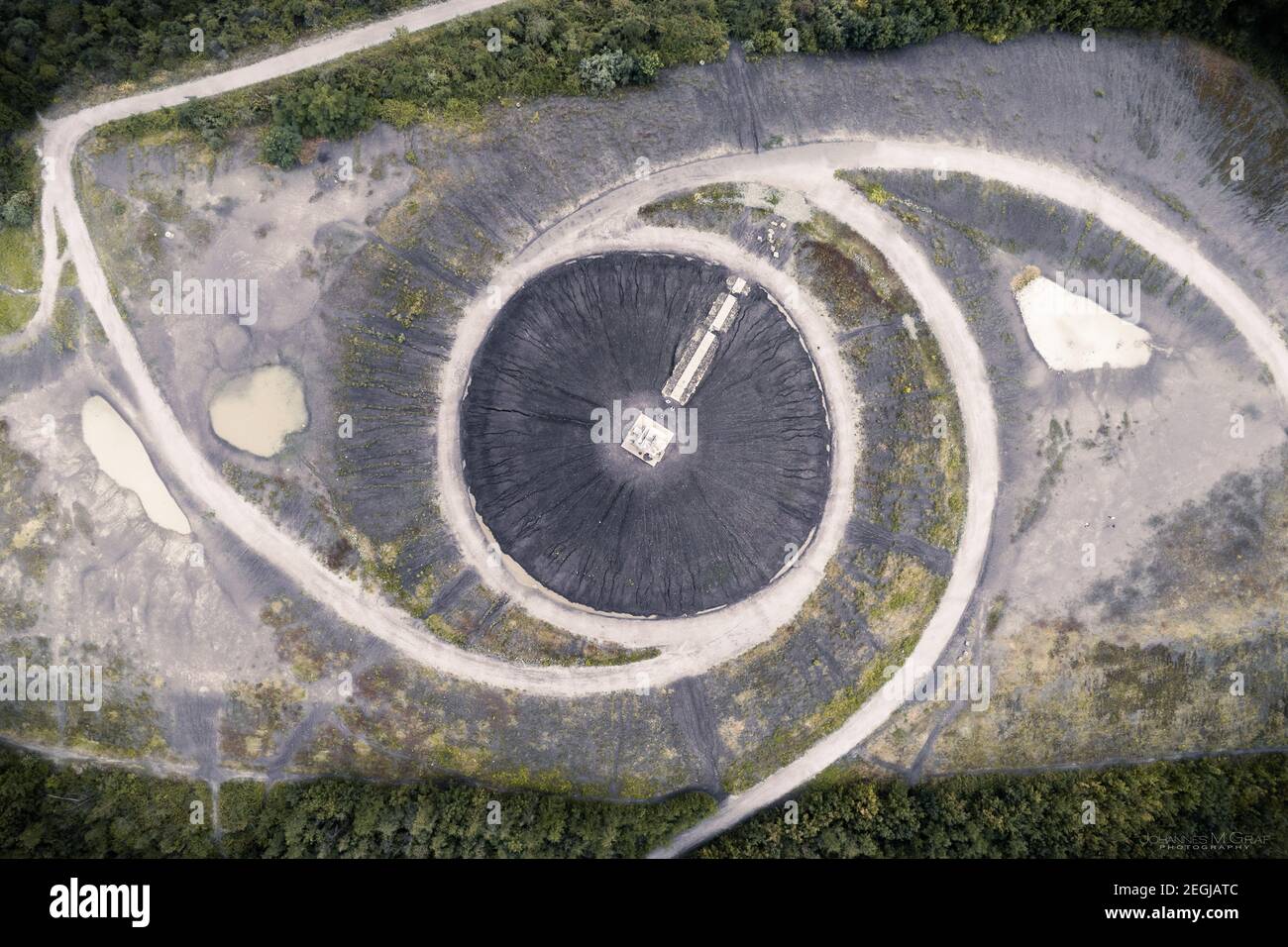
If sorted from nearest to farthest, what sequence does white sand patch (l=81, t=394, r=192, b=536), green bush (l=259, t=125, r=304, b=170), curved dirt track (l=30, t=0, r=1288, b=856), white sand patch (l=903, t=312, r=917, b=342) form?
green bush (l=259, t=125, r=304, b=170)
white sand patch (l=81, t=394, r=192, b=536)
curved dirt track (l=30, t=0, r=1288, b=856)
white sand patch (l=903, t=312, r=917, b=342)

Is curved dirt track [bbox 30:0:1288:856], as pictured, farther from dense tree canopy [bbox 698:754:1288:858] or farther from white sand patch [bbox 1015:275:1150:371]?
white sand patch [bbox 1015:275:1150:371]

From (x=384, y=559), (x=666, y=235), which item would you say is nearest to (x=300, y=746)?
(x=384, y=559)

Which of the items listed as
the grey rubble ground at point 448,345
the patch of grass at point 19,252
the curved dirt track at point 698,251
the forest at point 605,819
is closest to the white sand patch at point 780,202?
the curved dirt track at point 698,251

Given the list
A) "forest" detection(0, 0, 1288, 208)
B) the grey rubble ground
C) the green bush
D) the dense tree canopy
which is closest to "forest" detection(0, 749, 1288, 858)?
the dense tree canopy

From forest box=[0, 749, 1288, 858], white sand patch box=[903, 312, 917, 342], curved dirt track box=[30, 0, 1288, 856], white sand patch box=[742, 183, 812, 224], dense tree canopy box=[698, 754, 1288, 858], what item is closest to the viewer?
forest box=[0, 749, 1288, 858]

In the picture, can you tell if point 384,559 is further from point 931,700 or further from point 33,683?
point 931,700

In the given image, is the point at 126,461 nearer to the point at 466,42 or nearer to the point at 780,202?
the point at 466,42

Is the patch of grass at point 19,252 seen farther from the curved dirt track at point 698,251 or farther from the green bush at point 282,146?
the green bush at point 282,146
